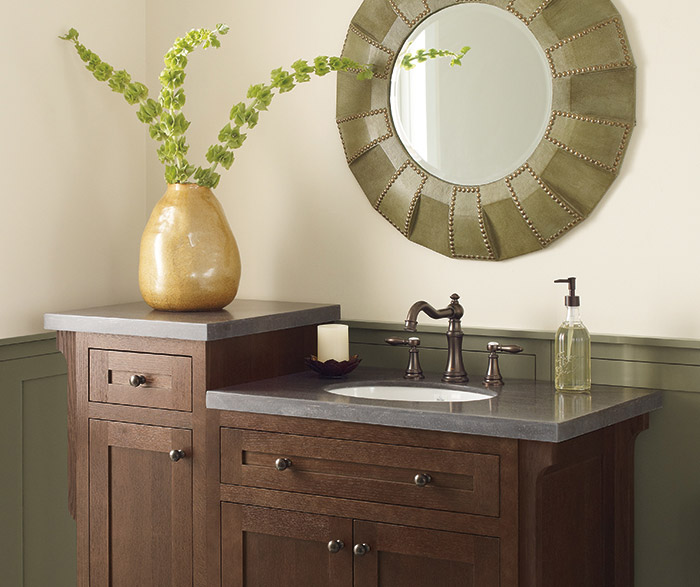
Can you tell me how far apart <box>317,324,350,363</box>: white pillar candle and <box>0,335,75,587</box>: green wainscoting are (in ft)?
2.46

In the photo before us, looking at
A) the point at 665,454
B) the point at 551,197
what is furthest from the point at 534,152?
the point at 665,454

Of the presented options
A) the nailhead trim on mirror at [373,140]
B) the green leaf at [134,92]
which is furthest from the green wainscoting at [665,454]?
the green leaf at [134,92]

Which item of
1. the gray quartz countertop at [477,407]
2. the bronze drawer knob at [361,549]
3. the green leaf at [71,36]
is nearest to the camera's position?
the gray quartz countertop at [477,407]

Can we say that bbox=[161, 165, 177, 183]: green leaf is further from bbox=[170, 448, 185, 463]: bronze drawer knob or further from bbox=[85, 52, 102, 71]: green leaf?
bbox=[170, 448, 185, 463]: bronze drawer knob

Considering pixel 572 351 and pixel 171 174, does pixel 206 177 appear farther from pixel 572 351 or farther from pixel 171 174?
pixel 572 351

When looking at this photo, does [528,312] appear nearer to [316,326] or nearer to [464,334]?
[464,334]

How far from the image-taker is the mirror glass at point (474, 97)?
2357mm

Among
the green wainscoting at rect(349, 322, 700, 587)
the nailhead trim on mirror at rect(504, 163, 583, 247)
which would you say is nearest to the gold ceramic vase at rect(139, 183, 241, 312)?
the nailhead trim on mirror at rect(504, 163, 583, 247)

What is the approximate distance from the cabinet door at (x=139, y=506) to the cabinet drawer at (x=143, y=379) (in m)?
0.06

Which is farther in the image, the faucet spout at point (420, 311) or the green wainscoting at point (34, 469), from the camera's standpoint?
the green wainscoting at point (34, 469)

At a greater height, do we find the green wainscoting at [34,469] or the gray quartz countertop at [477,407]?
the gray quartz countertop at [477,407]

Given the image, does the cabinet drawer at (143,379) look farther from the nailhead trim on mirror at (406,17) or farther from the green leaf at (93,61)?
the nailhead trim on mirror at (406,17)

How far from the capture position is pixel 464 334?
2.46m

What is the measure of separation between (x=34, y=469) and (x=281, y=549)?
0.84m
